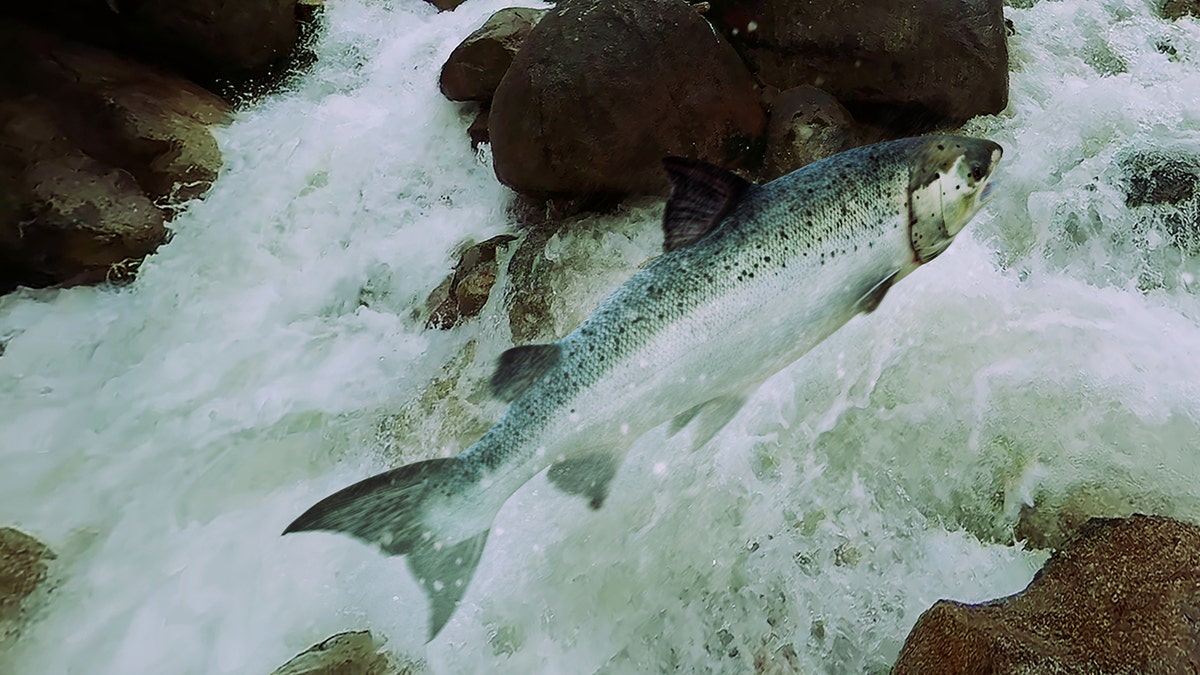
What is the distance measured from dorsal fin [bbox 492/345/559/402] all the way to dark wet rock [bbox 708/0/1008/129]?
2.82m

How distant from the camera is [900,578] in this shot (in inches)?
92.4

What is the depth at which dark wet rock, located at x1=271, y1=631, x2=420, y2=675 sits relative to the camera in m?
2.25

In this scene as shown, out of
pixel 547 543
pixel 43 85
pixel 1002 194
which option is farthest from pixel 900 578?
pixel 43 85

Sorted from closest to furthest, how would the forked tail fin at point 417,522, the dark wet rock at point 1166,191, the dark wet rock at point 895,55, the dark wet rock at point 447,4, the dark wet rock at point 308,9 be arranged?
1. the forked tail fin at point 417,522
2. the dark wet rock at point 1166,191
3. the dark wet rock at point 895,55
4. the dark wet rock at point 308,9
5. the dark wet rock at point 447,4

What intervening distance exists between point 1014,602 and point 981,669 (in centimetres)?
34

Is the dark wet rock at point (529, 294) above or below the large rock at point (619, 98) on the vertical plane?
below

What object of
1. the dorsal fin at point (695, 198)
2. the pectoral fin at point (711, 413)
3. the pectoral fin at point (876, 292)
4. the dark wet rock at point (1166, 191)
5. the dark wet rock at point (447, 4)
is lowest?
the dark wet rock at point (1166, 191)

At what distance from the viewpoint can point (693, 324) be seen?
5.65 ft

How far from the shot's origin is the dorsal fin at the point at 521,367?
68.0 inches

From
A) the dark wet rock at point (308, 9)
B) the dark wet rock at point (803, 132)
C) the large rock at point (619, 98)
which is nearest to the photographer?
the large rock at point (619, 98)

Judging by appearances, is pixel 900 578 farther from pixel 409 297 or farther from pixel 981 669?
pixel 409 297

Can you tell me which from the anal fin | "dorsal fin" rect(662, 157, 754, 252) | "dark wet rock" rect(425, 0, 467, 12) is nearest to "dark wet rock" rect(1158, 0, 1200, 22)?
"dorsal fin" rect(662, 157, 754, 252)

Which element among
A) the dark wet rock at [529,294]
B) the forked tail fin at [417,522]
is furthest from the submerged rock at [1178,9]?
the forked tail fin at [417,522]

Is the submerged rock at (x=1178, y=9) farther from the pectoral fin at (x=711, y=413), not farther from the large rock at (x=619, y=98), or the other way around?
the pectoral fin at (x=711, y=413)
